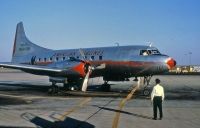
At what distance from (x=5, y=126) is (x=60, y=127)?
7.18 ft

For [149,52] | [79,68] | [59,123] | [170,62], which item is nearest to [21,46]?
[79,68]

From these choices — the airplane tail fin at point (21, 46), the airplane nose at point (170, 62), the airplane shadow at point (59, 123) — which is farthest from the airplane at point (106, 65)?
the airplane shadow at point (59, 123)

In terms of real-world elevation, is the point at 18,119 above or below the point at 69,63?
below

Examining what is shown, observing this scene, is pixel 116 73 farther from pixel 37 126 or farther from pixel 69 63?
pixel 37 126

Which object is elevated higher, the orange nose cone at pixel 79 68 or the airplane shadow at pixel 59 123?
the orange nose cone at pixel 79 68

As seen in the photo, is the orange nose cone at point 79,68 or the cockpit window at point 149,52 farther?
the cockpit window at point 149,52

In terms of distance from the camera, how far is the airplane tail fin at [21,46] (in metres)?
39.2

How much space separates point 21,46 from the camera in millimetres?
40312

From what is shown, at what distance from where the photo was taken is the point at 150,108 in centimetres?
1880

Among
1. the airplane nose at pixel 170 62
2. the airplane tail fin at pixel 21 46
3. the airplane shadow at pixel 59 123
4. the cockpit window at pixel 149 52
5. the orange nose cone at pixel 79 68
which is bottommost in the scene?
the airplane shadow at pixel 59 123

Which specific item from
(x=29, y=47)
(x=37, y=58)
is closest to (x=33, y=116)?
(x=37, y=58)

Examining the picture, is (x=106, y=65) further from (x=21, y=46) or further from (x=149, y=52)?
(x=21, y=46)

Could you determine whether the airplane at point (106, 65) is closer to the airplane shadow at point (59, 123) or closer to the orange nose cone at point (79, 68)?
the orange nose cone at point (79, 68)

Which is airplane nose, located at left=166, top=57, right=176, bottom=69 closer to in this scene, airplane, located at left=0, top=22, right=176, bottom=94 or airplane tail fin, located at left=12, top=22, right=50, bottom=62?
airplane, located at left=0, top=22, right=176, bottom=94
